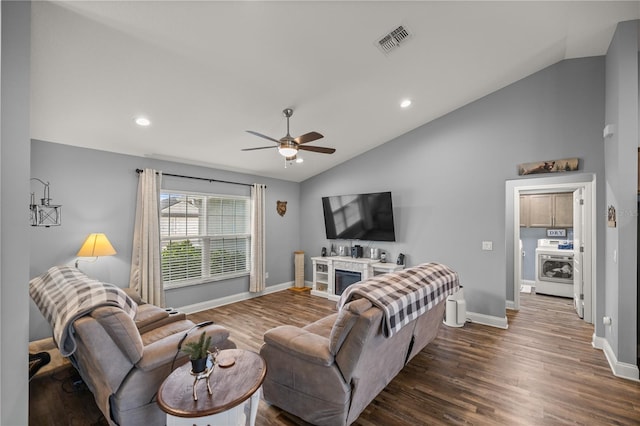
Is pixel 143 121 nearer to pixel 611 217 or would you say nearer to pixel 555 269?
pixel 611 217

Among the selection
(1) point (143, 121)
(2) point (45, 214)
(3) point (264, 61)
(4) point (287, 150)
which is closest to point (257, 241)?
(4) point (287, 150)

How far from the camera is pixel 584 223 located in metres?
3.93

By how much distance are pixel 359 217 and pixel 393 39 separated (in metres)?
3.26

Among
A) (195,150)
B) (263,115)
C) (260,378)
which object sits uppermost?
(263,115)

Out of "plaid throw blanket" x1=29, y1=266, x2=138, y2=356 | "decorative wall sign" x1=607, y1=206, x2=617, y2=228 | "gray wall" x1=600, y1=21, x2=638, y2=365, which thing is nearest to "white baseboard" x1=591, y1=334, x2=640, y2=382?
"gray wall" x1=600, y1=21, x2=638, y2=365

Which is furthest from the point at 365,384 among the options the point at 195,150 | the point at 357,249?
the point at 195,150

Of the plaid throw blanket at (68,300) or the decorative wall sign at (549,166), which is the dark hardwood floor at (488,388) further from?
the decorative wall sign at (549,166)

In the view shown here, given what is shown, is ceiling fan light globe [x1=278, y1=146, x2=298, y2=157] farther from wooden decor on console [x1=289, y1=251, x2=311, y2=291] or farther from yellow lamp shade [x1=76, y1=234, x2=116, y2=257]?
wooden decor on console [x1=289, y1=251, x2=311, y2=291]

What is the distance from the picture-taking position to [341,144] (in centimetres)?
500

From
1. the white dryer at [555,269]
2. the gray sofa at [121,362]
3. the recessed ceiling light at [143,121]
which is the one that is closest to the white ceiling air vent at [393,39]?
the recessed ceiling light at [143,121]

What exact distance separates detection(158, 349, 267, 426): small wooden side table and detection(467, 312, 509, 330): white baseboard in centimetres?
370

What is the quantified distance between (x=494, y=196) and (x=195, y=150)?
4.63 metres

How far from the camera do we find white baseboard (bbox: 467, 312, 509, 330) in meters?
3.95

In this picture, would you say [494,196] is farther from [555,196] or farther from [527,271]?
[527,271]
